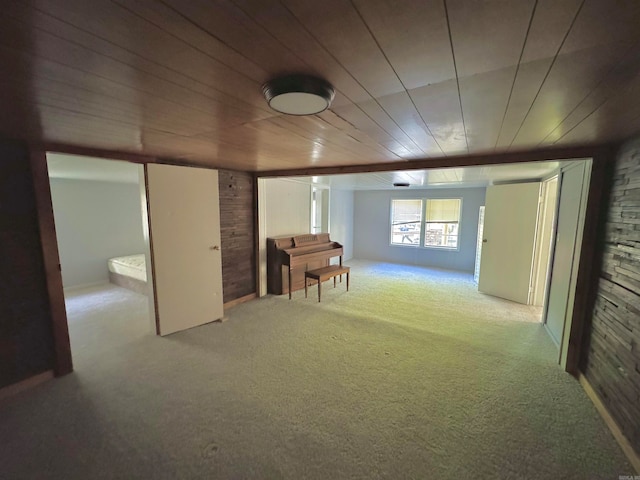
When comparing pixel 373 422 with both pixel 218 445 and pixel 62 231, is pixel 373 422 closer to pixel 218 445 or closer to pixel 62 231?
pixel 218 445

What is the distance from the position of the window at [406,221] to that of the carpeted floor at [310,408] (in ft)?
12.9

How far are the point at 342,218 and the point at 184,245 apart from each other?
15.2 feet

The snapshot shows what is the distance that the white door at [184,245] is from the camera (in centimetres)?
289

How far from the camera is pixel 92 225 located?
4.96 metres

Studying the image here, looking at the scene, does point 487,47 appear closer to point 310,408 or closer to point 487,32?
point 487,32

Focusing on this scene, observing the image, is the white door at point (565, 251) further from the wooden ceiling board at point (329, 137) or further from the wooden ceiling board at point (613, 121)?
the wooden ceiling board at point (329, 137)

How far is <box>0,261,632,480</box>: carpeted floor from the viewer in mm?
1521

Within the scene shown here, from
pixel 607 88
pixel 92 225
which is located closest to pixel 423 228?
pixel 607 88

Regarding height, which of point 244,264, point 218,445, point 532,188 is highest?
point 532,188

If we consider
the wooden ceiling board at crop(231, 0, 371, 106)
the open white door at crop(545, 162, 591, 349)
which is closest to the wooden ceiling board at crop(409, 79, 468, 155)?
the wooden ceiling board at crop(231, 0, 371, 106)

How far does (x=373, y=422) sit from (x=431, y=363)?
0.98 m

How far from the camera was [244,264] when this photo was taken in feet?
13.6

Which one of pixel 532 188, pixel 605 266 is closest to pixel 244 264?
pixel 605 266

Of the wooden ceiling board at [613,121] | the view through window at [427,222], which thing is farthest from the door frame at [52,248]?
the view through window at [427,222]
